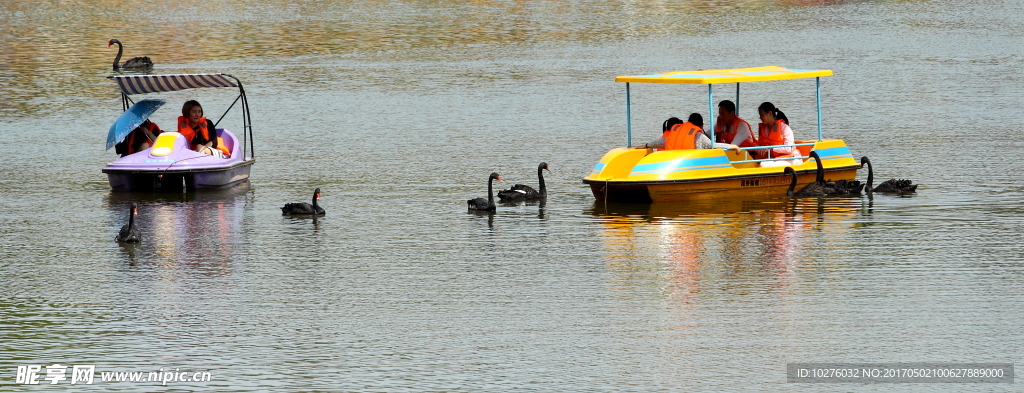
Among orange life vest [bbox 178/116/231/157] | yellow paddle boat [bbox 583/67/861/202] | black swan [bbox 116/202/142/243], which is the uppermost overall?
orange life vest [bbox 178/116/231/157]

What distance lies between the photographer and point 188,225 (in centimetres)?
2177

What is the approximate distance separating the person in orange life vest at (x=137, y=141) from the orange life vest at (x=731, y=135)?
964 cm

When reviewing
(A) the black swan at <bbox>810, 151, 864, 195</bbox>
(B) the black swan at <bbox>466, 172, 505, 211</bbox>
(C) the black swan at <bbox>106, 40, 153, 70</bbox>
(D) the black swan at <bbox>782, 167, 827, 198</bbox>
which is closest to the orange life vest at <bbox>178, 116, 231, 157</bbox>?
(B) the black swan at <bbox>466, 172, 505, 211</bbox>

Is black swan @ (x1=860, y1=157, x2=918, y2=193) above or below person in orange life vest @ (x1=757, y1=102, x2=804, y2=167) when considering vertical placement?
below

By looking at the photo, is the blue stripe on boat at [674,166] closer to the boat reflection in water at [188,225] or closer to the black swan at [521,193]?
the black swan at [521,193]

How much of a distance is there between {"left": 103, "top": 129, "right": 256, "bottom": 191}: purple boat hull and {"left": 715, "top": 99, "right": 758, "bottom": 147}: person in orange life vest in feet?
26.5

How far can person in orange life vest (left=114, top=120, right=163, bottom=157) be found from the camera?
26156 millimetres

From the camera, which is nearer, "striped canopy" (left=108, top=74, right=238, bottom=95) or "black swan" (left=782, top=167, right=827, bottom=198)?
"black swan" (left=782, top=167, right=827, bottom=198)

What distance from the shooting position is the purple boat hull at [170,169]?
24469mm

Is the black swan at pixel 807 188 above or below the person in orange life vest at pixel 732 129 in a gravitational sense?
below

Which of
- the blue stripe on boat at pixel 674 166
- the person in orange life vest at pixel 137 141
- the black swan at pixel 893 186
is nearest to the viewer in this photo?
the blue stripe on boat at pixel 674 166

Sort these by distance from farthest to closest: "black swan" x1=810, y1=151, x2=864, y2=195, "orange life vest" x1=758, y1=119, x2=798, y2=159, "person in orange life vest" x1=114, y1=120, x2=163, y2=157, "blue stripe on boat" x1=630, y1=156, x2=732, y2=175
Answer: "person in orange life vest" x1=114, y1=120, x2=163, y2=157, "orange life vest" x1=758, y1=119, x2=798, y2=159, "black swan" x1=810, y1=151, x2=864, y2=195, "blue stripe on boat" x1=630, y1=156, x2=732, y2=175

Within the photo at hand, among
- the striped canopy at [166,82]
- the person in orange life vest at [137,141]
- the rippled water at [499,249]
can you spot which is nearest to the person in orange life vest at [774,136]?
the rippled water at [499,249]

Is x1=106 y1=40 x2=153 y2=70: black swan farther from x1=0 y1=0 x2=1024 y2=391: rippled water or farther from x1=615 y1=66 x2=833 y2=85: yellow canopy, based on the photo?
x1=615 y1=66 x2=833 y2=85: yellow canopy
